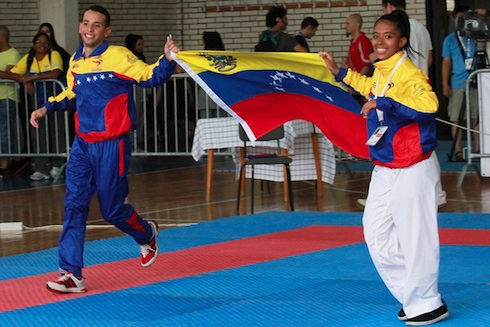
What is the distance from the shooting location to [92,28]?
6652 millimetres

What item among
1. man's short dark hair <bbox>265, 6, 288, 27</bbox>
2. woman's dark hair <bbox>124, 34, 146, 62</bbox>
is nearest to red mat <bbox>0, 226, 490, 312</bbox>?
man's short dark hair <bbox>265, 6, 288, 27</bbox>

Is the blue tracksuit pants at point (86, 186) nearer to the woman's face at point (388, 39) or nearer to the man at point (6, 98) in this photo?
the woman's face at point (388, 39)

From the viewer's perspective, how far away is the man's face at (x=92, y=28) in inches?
262

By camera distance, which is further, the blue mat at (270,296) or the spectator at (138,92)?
the spectator at (138,92)

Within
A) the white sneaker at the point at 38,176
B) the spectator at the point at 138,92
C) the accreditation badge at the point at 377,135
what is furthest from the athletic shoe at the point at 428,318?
the spectator at the point at 138,92

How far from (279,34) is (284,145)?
2.44 meters

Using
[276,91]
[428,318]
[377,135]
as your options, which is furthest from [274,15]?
[428,318]

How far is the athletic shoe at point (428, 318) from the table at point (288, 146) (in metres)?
6.16

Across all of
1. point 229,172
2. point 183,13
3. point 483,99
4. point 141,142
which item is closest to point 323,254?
point 483,99

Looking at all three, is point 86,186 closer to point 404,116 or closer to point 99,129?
point 99,129

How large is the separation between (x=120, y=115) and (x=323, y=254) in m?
2.05

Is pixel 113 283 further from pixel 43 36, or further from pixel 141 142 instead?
pixel 141 142

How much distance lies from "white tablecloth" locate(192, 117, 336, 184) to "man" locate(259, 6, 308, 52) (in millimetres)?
1625

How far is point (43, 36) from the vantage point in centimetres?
1417
